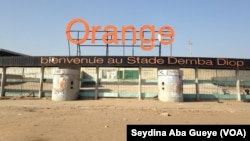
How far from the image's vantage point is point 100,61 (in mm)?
22938

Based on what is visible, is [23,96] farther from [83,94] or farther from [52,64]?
[83,94]

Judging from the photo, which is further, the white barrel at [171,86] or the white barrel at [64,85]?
the white barrel at [64,85]

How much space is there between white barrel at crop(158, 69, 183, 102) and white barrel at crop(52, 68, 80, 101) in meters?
8.47

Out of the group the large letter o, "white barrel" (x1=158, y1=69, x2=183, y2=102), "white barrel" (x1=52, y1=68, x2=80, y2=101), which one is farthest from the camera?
the large letter o

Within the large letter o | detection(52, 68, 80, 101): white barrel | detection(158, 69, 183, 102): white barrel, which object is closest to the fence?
detection(52, 68, 80, 101): white barrel

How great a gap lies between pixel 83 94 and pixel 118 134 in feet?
52.7

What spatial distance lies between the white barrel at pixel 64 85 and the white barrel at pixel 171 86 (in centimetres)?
847

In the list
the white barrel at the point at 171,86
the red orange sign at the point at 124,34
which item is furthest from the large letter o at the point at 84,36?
the white barrel at the point at 171,86

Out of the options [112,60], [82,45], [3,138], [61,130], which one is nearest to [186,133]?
[61,130]

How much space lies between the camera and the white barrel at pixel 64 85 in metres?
22.0

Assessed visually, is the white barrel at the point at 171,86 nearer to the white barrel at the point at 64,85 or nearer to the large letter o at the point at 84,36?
the white barrel at the point at 64,85

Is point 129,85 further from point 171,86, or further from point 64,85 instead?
point 64,85

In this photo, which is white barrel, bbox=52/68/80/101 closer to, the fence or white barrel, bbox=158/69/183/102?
the fence

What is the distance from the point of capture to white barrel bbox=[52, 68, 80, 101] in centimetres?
2198
